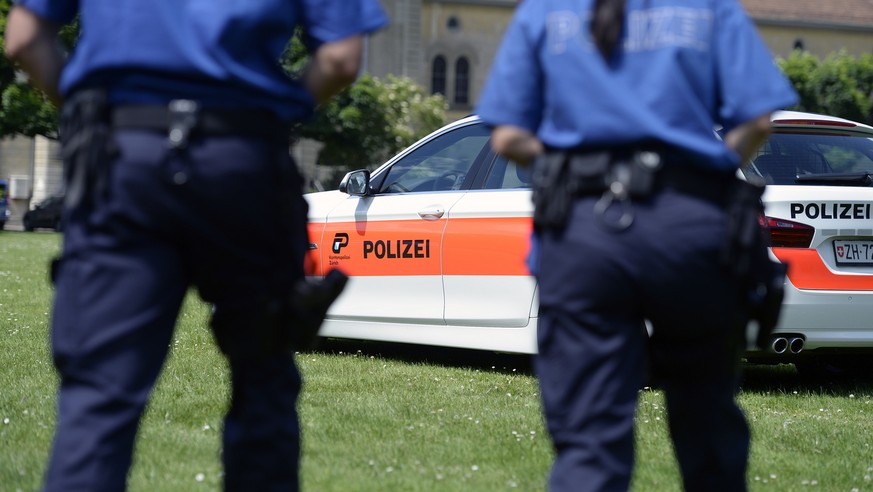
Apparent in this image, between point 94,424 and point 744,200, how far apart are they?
150 cm

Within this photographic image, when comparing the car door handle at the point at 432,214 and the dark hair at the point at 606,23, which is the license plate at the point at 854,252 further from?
the dark hair at the point at 606,23

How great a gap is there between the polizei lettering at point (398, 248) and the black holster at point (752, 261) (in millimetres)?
4600

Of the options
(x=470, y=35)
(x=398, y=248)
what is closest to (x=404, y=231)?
(x=398, y=248)

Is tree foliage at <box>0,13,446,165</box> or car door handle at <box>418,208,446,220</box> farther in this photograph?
tree foliage at <box>0,13,446,165</box>

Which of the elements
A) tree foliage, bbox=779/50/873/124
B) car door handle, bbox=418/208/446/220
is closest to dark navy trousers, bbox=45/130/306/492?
car door handle, bbox=418/208/446/220

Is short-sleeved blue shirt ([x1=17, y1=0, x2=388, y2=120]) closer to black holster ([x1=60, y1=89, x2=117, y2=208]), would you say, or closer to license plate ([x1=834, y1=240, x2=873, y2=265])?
black holster ([x1=60, y1=89, x2=117, y2=208])

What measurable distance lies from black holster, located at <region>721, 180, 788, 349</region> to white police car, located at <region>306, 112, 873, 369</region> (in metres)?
3.20

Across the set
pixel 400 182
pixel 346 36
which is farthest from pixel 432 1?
pixel 346 36

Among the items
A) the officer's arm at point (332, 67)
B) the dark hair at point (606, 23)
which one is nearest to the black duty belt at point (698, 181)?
the dark hair at point (606, 23)

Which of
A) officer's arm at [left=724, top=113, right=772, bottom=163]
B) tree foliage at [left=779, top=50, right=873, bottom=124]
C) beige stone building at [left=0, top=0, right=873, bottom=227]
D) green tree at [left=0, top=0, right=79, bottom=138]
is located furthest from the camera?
beige stone building at [left=0, top=0, right=873, bottom=227]

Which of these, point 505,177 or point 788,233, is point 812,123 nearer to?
point 788,233

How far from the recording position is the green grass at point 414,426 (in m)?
4.67

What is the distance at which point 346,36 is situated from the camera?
2.97 metres

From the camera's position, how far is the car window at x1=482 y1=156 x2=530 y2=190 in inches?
286
